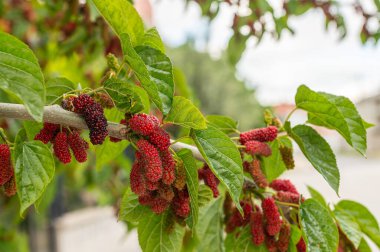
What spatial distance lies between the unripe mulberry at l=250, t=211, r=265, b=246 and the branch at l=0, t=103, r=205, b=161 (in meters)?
0.13

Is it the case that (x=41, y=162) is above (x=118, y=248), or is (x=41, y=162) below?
above

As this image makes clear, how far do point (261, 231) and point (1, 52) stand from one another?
12.3 inches

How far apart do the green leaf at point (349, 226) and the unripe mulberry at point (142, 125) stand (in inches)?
10.9

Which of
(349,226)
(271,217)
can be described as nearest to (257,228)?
(271,217)

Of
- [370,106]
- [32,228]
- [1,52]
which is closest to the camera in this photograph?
[1,52]

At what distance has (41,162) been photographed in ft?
1.21

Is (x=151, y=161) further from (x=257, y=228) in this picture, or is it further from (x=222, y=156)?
(x=257, y=228)

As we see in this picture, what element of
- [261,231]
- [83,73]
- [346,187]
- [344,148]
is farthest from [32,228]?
[344,148]

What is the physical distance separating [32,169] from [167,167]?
0.35 feet

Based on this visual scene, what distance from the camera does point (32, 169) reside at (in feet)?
1.20

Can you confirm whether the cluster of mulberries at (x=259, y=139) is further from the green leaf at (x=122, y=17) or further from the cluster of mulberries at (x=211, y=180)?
the green leaf at (x=122, y=17)

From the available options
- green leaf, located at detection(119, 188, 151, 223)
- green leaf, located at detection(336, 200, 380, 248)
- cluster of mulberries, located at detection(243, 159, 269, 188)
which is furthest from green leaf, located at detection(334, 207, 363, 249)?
green leaf, located at detection(119, 188, 151, 223)

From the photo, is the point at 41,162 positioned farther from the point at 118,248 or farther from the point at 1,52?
the point at 118,248

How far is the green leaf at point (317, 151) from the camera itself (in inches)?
17.8
